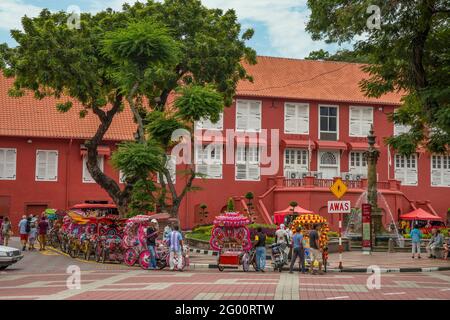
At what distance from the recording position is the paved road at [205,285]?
14.8 metres

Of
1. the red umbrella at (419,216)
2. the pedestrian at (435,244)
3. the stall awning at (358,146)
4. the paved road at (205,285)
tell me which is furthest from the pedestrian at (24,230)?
the red umbrella at (419,216)

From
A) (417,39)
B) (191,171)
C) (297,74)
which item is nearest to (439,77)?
(417,39)

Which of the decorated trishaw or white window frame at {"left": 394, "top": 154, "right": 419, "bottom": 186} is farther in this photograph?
white window frame at {"left": 394, "top": 154, "right": 419, "bottom": 186}

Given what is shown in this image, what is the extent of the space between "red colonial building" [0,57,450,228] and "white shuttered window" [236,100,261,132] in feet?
0.22

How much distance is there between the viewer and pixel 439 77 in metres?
24.5

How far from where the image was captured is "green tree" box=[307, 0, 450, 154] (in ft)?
73.6

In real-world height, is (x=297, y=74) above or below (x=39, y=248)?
above

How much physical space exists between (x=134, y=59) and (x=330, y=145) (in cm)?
2121

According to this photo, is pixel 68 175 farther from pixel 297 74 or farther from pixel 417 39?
pixel 417 39

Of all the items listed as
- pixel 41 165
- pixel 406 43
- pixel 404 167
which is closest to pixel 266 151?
pixel 404 167

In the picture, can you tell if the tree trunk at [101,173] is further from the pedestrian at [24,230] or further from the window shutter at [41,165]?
the window shutter at [41,165]

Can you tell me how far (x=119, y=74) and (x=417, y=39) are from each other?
38.6 feet

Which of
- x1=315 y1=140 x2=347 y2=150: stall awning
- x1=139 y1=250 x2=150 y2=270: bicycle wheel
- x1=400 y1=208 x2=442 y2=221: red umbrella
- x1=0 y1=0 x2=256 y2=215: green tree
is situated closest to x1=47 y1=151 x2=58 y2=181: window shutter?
x1=0 y1=0 x2=256 y2=215: green tree

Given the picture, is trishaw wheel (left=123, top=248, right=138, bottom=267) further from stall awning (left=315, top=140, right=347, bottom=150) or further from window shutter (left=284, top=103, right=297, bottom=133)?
stall awning (left=315, top=140, right=347, bottom=150)
